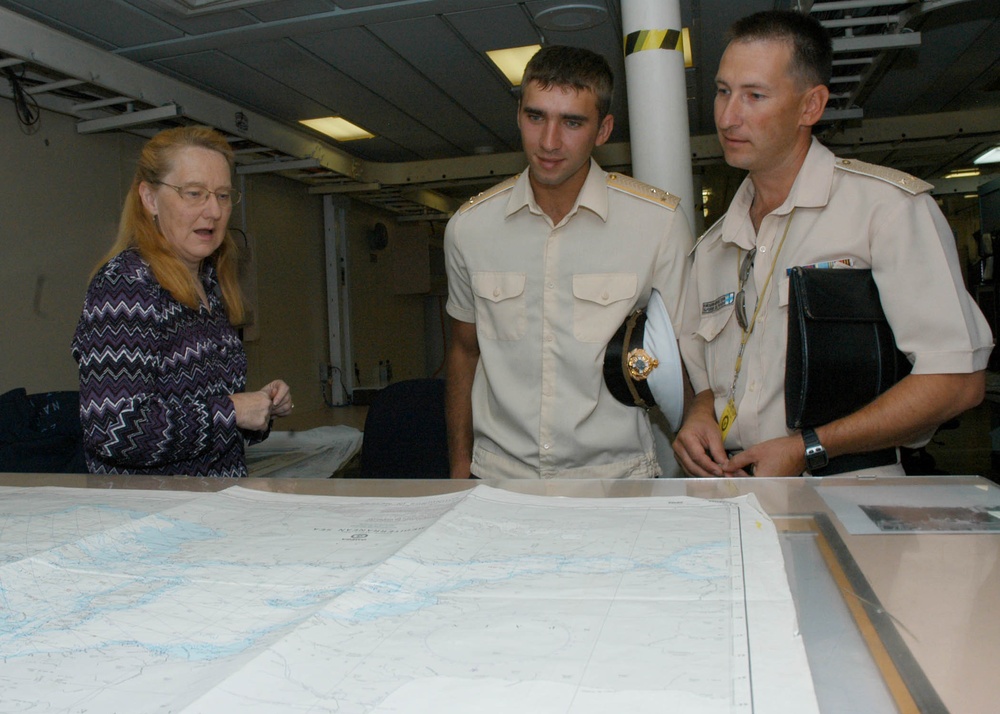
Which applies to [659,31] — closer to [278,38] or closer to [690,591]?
[690,591]

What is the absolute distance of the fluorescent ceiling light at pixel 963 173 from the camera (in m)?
8.95

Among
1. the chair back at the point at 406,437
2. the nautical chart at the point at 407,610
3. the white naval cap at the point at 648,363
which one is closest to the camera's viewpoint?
the nautical chart at the point at 407,610

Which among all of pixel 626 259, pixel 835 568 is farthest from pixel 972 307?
pixel 835 568

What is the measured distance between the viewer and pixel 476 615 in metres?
0.65

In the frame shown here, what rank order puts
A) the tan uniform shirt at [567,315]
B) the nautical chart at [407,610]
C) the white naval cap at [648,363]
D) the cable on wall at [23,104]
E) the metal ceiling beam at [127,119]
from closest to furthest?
the nautical chart at [407,610]
the white naval cap at [648,363]
the tan uniform shirt at [567,315]
the cable on wall at [23,104]
the metal ceiling beam at [127,119]

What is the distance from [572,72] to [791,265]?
1.98 ft

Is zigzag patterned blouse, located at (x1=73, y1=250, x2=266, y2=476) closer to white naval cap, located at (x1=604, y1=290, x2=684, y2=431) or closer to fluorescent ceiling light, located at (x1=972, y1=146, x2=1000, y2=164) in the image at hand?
white naval cap, located at (x1=604, y1=290, x2=684, y2=431)

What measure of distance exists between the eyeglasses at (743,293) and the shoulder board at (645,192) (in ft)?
0.92

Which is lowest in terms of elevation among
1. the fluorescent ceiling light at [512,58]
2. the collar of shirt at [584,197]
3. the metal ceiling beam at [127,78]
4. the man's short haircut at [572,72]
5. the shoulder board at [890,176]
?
the shoulder board at [890,176]

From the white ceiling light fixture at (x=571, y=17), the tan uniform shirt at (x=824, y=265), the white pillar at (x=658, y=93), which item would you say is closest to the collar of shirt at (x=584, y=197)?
the tan uniform shirt at (x=824, y=265)

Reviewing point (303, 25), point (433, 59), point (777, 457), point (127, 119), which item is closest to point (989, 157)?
point (433, 59)

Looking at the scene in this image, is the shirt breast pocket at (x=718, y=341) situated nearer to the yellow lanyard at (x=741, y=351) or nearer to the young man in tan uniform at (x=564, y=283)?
the yellow lanyard at (x=741, y=351)

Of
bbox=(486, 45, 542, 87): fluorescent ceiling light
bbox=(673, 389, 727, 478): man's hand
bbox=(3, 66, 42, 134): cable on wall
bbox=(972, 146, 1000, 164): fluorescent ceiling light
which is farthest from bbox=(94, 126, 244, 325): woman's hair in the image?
bbox=(972, 146, 1000, 164): fluorescent ceiling light

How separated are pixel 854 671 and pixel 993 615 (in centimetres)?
16
